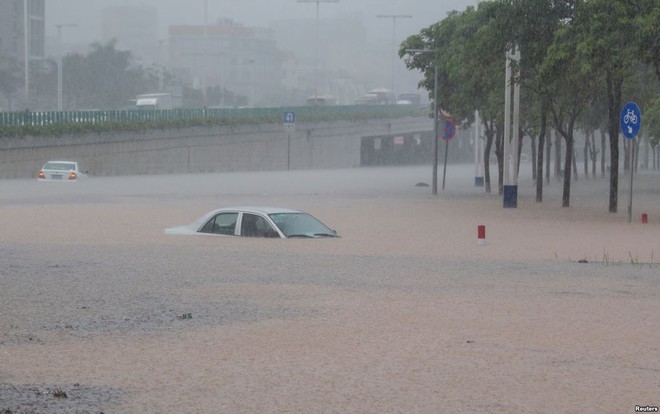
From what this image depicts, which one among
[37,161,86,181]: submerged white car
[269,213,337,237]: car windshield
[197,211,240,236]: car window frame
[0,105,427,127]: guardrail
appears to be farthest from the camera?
[0,105,427,127]: guardrail

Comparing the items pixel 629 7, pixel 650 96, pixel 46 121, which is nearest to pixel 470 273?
pixel 629 7

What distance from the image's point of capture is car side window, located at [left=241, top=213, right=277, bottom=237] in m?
26.5

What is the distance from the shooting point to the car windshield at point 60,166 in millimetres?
65500

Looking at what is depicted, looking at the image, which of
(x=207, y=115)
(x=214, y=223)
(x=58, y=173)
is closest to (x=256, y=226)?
(x=214, y=223)

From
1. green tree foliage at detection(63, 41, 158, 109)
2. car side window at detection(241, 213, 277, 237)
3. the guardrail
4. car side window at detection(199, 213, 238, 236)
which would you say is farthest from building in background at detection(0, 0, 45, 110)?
car side window at detection(241, 213, 277, 237)

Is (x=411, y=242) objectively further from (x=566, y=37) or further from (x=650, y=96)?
(x=650, y=96)

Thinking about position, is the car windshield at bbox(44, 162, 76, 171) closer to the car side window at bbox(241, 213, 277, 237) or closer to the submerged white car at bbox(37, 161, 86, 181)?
the submerged white car at bbox(37, 161, 86, 181)

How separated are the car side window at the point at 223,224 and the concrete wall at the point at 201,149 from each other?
137 feet

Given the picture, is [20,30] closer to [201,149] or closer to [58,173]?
[201,149]

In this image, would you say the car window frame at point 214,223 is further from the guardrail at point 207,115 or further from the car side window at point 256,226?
the guardrail at point 207,115

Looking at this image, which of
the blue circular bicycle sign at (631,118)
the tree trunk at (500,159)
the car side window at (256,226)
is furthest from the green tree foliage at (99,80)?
the car side window at (256,226)

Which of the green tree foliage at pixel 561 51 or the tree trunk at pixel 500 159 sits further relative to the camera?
the tree trunk at pixel 500 159

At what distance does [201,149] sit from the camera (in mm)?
89375

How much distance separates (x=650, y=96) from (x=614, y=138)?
776 inches
